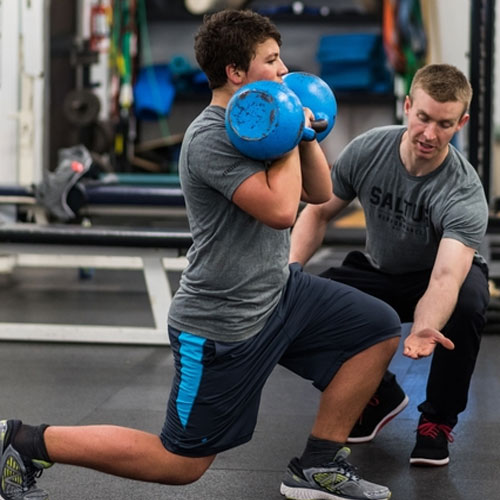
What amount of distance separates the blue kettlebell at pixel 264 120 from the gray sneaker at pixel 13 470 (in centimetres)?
79

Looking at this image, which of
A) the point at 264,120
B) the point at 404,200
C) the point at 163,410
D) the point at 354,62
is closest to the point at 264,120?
the point at 264,120

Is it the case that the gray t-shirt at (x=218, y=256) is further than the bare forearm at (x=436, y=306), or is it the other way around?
the bare forearm at (x=436, y=306)

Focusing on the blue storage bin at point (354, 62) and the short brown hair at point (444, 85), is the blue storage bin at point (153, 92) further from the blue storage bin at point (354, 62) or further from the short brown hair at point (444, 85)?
the short brown hair at point (444, 85)

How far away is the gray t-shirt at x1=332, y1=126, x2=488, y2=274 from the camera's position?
8.44ft

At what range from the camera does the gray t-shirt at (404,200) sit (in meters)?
2.57

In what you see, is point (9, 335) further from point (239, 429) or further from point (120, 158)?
point (120, 158)

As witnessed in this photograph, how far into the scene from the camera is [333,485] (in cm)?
235

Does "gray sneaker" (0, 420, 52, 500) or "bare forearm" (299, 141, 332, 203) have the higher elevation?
"bare forearm" (299, 141, 332, 203)

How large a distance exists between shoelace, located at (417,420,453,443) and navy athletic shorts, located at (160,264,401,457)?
0.42 meters

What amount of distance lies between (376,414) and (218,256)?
932 millimetres

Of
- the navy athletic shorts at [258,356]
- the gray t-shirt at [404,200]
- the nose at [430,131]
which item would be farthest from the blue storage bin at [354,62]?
the navy athletic shorts at [258,356]

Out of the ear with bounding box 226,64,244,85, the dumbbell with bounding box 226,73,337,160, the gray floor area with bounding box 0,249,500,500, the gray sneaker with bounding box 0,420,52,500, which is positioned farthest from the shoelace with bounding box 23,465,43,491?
the ear with bounding box 226,64,244,85

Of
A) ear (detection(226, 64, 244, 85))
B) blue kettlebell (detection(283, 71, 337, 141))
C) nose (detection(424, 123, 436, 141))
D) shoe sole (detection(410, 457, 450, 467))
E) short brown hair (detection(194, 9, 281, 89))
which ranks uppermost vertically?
short brown hair (detection(194, 9, 281, 89))

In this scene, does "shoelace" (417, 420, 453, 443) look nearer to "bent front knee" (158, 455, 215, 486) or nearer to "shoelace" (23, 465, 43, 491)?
"bent front knee" (158, 455, 215, 486)
